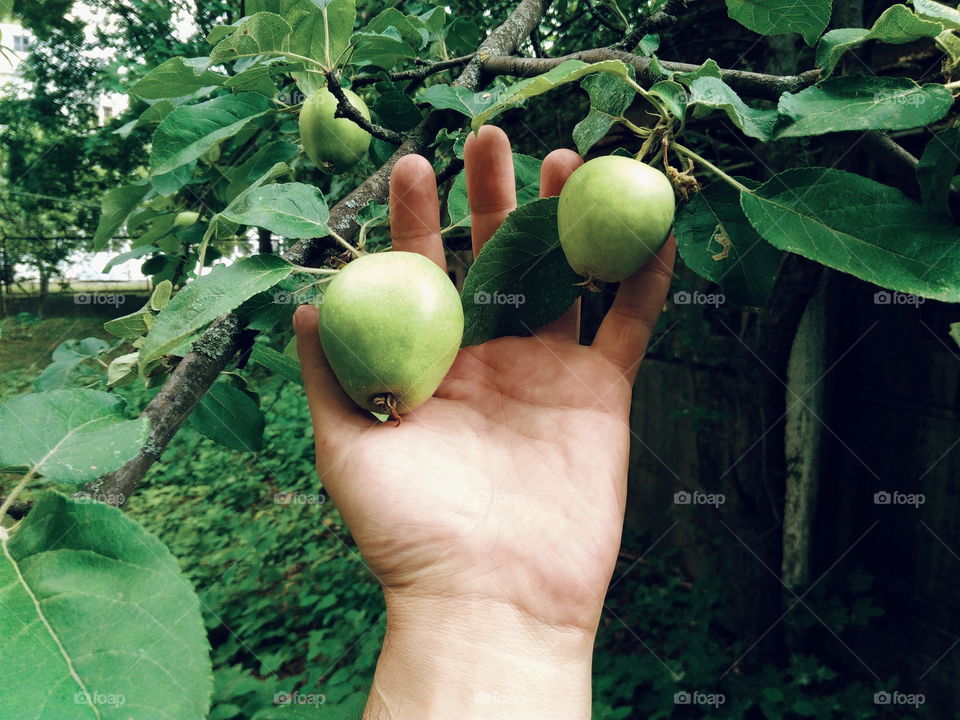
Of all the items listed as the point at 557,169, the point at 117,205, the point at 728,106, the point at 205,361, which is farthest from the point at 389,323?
the point at 117,205

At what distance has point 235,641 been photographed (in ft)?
10.6

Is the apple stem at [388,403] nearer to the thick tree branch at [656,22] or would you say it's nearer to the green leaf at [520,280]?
the green leaf at [520,280]

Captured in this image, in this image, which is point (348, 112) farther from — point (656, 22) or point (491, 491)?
point (491, 491)

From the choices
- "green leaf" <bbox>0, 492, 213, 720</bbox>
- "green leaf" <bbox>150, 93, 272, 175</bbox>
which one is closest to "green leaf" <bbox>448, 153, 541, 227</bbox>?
"green leaf" <bbox>150, 93, 272, 175</bbox>

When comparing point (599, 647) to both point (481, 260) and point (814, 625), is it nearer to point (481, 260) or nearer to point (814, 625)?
point (814, 625)

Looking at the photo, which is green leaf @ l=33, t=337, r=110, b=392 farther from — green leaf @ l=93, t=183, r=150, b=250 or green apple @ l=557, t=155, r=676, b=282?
green apple @ l=557, t=155, r=676, b=282

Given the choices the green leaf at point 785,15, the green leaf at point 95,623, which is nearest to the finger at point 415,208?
the green leaf at point 785,15

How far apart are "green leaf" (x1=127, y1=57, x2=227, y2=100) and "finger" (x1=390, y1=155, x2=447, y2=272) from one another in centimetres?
39

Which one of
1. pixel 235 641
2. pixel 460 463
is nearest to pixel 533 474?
pixel 460 463

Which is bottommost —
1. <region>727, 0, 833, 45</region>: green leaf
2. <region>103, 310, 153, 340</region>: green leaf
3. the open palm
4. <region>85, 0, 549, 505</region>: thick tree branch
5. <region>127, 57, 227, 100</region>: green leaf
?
the open palm

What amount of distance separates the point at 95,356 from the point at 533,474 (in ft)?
3.63

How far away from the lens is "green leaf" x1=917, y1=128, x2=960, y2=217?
69 centimetres

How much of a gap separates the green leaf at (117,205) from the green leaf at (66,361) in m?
0.31

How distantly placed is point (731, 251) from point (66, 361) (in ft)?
4.94
